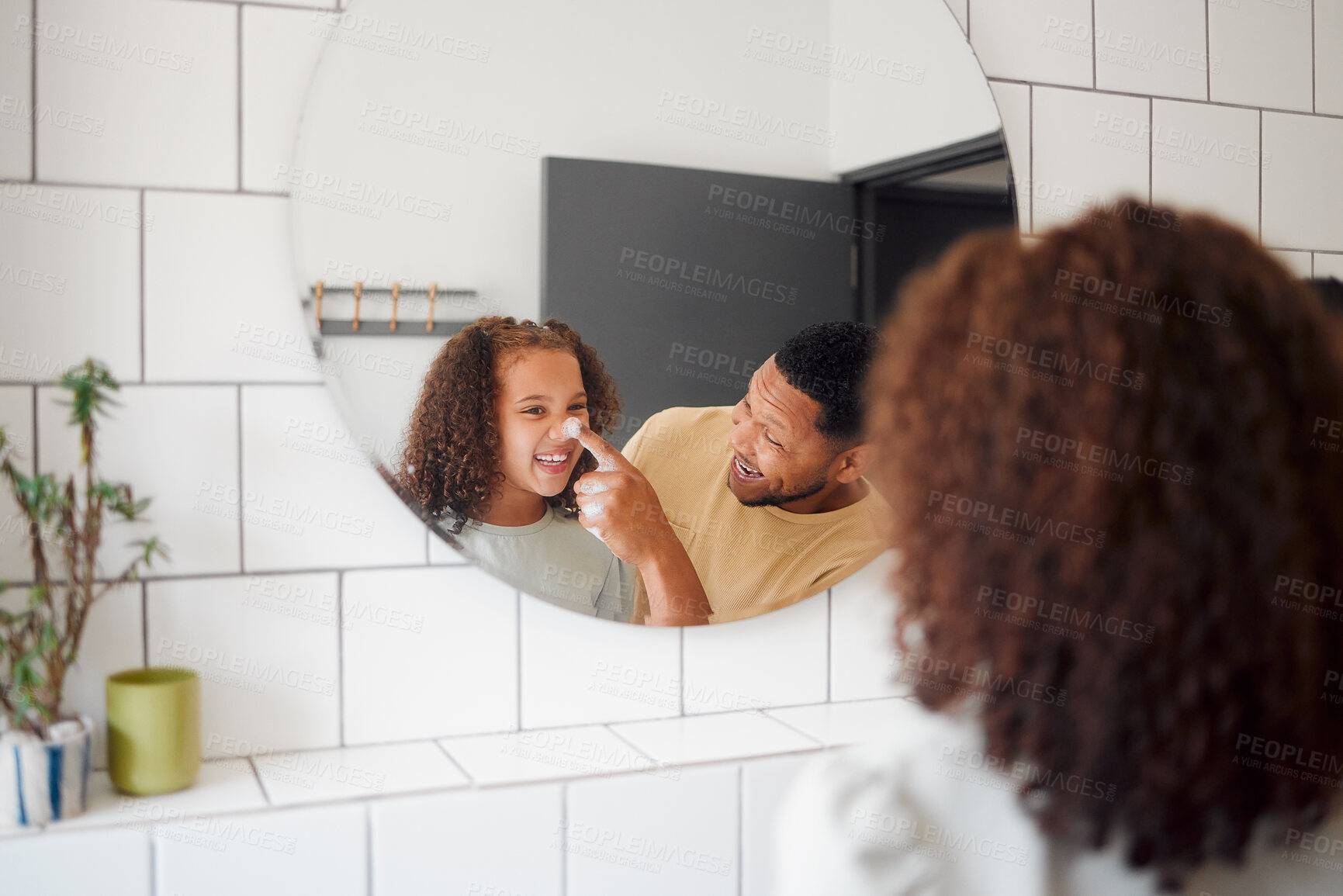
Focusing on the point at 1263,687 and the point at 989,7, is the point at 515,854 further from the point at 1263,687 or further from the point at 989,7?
the point at 989,7

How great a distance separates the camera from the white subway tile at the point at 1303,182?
50.7 inches

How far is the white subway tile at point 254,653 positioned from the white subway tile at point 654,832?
0.82 feet

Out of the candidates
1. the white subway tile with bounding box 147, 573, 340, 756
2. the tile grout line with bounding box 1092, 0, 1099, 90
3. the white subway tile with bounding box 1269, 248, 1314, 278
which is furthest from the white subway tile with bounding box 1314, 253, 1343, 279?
the white subway tile with bounding box 147, 573, 340, 756

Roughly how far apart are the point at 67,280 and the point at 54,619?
285mm

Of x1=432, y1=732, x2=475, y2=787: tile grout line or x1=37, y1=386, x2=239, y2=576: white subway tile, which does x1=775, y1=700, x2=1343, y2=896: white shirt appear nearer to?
x1=432, y1=732, x2=475, y2=787: tile grout line

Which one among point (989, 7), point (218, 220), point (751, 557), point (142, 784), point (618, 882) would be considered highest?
point (989, 7)

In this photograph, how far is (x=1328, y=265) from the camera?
132 centimetres

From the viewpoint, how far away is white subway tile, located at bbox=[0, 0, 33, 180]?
837 mm

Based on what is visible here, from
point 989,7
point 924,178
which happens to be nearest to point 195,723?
point 924,178

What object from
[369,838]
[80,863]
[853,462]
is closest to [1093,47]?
[853,462]

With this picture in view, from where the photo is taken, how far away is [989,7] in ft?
3.76

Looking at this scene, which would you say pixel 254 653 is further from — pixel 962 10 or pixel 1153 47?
pixel 1153 47

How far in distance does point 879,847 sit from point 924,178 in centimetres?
81

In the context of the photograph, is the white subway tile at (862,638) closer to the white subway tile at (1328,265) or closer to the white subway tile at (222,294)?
the white subway tile at (222,294)
